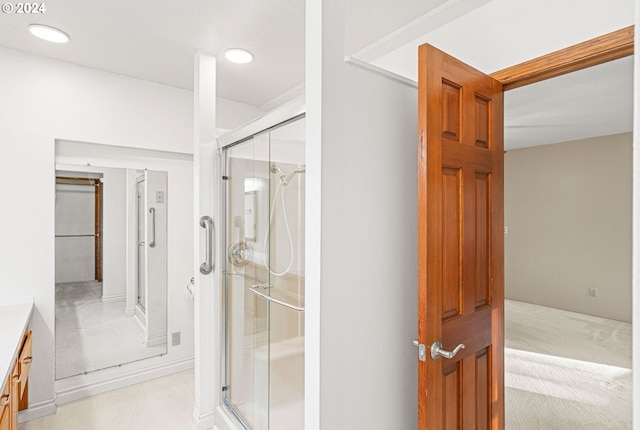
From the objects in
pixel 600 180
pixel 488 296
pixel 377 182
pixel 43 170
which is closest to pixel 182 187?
pixel 43 170

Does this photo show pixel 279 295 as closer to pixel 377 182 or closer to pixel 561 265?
pixel 377 182

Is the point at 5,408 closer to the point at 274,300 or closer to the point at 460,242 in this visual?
the point at 274,300

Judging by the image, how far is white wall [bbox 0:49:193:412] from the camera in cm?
229

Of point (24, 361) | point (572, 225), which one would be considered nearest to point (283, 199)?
point (24, 361)

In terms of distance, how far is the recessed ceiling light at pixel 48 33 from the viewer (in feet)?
6.62

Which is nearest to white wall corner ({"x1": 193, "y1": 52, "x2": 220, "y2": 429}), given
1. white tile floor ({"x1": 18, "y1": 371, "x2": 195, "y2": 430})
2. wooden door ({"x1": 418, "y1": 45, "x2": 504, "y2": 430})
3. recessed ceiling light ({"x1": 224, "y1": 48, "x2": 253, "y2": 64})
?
recessed ceiling light ({"x1": 224, "y1": 48, "x2": 253, "y2": 64})

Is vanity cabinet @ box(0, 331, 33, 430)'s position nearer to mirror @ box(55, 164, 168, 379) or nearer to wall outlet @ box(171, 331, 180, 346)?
mirror @ box(55, 164, 168, 379)

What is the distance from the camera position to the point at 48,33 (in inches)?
81.7

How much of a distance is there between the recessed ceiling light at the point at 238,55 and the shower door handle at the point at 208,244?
1.16m

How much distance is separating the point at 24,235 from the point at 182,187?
115cm

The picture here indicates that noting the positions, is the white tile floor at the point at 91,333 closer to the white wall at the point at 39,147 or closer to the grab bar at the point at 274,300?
the white wall at the point at 39,147

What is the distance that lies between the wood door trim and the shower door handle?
1.85 m

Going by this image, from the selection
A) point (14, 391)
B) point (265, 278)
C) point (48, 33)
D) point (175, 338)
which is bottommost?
point (175, 338)

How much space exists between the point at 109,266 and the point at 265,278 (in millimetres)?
1723
